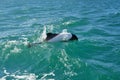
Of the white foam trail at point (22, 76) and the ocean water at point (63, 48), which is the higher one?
the ocean water at point (63, 48)

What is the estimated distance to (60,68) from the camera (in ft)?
64.0

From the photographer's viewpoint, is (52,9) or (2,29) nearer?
(2,29)

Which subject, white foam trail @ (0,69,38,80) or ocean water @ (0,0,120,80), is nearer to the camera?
white foam trail @ (0,69,38,80)

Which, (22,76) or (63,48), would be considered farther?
(63,48)

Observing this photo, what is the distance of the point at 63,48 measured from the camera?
2295 centimetres

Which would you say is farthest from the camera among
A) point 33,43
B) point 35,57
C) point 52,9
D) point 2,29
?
point 52,9

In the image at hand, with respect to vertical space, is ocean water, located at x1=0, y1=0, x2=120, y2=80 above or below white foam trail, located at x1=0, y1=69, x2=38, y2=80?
above

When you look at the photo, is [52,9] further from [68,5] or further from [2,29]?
[2,29]

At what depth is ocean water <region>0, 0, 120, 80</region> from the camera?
19.0 meters

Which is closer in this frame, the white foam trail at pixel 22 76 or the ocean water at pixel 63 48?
the white foam trail at pixel 22 76

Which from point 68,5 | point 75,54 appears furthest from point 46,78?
point 68,5

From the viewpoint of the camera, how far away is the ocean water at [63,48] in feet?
62.4

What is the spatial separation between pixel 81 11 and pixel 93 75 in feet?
72.0

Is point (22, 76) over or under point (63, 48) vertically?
under
